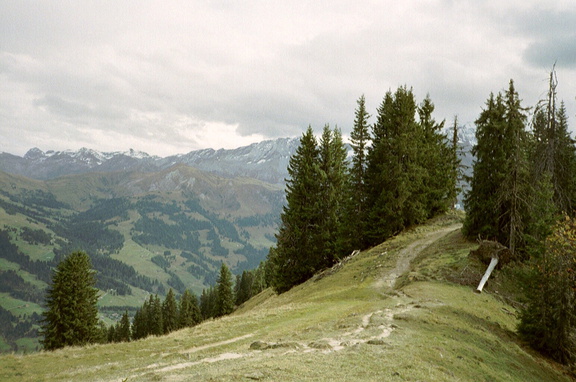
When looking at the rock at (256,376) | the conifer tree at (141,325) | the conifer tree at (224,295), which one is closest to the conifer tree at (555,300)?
the rock at (256,376)

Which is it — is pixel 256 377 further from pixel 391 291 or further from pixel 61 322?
pixel 61 322

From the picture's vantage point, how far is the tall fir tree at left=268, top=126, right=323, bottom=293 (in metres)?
43.8

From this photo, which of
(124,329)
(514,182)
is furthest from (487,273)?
(124,329)

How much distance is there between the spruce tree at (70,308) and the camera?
46.4 meters

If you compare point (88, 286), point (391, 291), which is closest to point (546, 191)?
point (391, 291)

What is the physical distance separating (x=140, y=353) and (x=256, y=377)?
10.8m

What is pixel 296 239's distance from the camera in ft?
145

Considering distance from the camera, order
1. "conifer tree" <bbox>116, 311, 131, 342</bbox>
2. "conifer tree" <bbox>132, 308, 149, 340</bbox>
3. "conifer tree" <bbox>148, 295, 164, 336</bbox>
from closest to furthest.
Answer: "conifer tree" <bbox>148, 295, 164, 336</bbox>
"conifer tree" <bbox>116, 311, 131, 342</bbox>
"conifer tree" <bbox>132, 308, 149, 340</bbox>

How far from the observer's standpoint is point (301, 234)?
143 ft

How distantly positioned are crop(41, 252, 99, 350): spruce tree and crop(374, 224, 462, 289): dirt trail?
4036 centimetres

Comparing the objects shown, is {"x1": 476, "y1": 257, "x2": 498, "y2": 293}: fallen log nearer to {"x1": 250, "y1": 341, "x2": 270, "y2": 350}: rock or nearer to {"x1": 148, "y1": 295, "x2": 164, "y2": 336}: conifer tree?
{"x1": 250, "y1": 341, "x2": 270, "y2": 350}: rock

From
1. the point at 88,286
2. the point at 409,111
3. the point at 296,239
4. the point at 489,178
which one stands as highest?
the point at 409,111

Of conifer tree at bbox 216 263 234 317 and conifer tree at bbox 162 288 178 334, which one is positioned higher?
conifer tree at bbox 216 263 234 317

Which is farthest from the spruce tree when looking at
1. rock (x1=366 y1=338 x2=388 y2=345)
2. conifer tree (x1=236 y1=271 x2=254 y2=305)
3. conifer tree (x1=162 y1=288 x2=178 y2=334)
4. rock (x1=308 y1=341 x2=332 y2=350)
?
conifer tree (x1=236 y1=271 x2=254 y2=305)
